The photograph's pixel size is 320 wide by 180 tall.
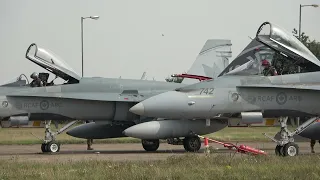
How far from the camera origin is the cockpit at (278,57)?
20141 millimetres

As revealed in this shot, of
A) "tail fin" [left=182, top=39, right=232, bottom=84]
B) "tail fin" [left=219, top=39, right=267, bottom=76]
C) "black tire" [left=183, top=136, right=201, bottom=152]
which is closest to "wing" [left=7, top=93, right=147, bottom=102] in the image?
"black tire" [left=183, top=136, right=201, bottom=152]

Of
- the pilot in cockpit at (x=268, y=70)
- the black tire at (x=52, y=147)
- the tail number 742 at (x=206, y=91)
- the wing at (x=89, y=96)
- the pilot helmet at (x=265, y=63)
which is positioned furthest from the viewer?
the black tire at (x=52, y=147)

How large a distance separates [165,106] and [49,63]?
5320 millimetres

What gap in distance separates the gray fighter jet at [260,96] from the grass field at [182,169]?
14.5 feet

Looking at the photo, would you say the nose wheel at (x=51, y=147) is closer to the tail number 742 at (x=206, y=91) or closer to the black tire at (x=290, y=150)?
the tail number 742 at (x=206, y=91)

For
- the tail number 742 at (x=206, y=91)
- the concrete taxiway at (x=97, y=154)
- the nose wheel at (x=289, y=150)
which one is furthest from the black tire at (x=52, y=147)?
the nose wheel at (x=289, y=150)

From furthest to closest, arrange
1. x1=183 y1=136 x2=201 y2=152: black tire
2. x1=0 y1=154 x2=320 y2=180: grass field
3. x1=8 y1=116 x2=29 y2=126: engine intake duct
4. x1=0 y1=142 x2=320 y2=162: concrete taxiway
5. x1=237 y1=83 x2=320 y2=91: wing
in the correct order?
x1=183 y1=136 x2=201 y2=152: black tire → x1=8 y1=116 x2=29 y2=126: engine intake duct → x1=237 y1=83 x2=320 y2=91: wing → x1=0 y1=142 x2=320 y2=162: concrete taxiway → x1=0 y1=154 x2=320 y2=180: grass field

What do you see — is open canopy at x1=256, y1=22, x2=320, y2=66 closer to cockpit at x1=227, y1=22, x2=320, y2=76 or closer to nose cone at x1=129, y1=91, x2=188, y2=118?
cockpit at x1=227, y1=22, x2=320, y2=76

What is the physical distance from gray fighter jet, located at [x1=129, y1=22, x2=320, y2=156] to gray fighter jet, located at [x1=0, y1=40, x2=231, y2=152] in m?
1.58

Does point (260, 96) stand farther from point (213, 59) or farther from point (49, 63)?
point (213, 59)

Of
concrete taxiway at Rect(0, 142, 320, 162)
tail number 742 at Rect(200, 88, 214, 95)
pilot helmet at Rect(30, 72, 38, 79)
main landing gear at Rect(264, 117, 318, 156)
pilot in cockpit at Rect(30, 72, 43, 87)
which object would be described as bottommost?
concrete taxiway at Rect(0, 142, 320, 162)

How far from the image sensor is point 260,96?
2005 centimetres

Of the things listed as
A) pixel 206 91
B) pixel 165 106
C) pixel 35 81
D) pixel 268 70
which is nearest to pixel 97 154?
pixel 165 106

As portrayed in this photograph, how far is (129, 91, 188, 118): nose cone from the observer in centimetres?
2008
